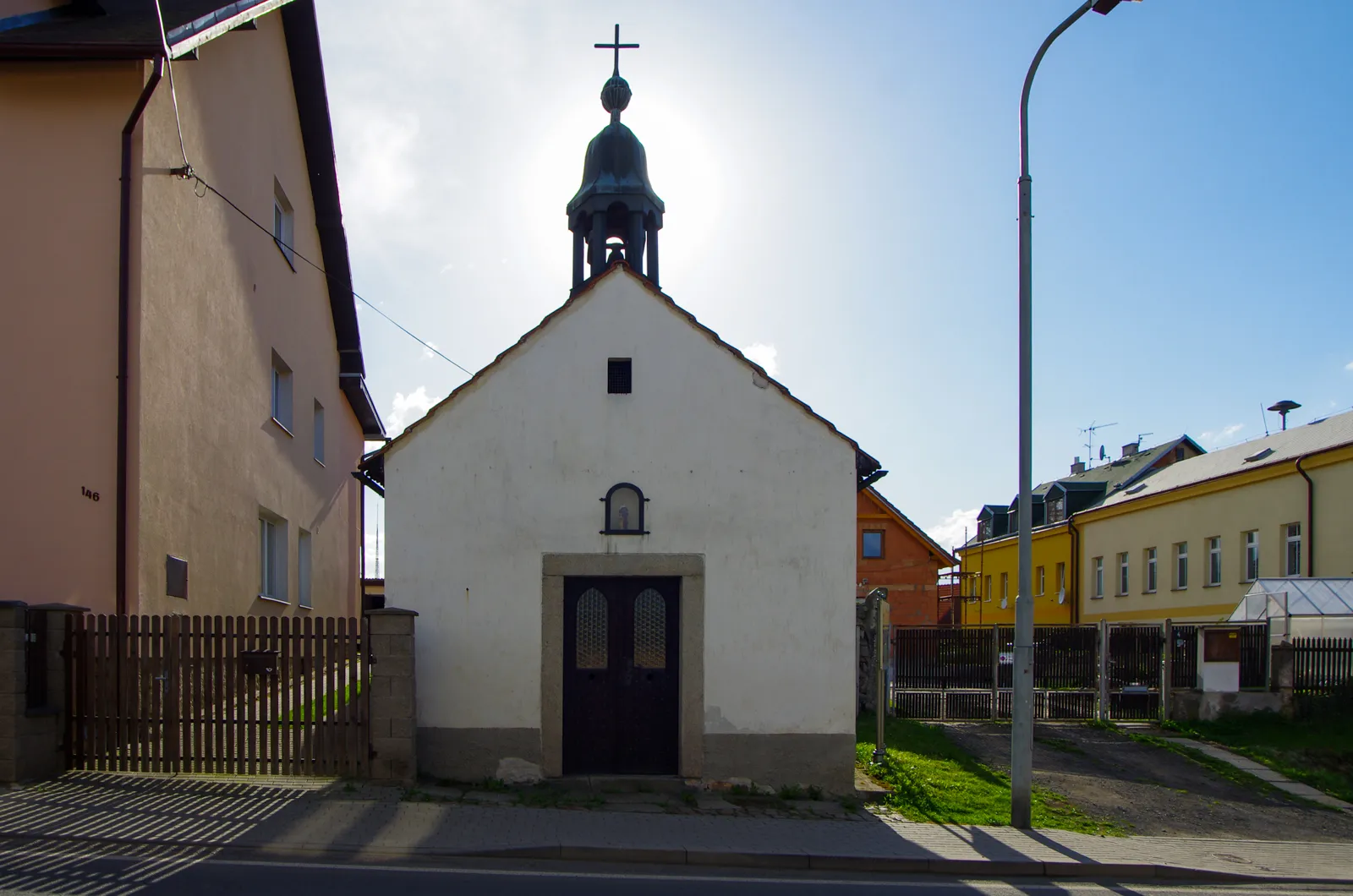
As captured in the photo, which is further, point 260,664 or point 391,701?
point 391,701

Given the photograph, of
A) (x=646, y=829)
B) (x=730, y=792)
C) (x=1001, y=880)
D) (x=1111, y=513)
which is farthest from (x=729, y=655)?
(x=1111, y=513)

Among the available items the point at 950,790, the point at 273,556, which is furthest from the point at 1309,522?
the point at 273,556

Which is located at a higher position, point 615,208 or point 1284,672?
point 615,208

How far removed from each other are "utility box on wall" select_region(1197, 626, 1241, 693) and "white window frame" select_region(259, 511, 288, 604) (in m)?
14.0

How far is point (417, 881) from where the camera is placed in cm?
751

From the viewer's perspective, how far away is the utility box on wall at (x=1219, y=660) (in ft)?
54.1

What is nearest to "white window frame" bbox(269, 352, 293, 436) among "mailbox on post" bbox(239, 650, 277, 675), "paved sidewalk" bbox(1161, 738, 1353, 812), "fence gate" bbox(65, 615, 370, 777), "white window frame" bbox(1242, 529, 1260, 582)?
→ "fence gate" bbox(65, 615, 370, 777)

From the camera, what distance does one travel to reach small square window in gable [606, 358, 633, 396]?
1173 cm

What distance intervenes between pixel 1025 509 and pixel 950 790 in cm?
321

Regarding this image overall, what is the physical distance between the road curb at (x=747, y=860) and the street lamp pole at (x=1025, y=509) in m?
1.40

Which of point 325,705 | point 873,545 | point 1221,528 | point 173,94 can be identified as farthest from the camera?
point 873,545

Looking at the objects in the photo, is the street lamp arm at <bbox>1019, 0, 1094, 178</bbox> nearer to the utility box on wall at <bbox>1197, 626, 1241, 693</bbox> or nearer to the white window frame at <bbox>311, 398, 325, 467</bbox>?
the utility box on wall at <bbox>1197, 626, 1241, 693</bbox>

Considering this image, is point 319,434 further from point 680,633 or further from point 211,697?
point 680,633

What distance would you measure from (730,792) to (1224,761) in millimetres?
7219
